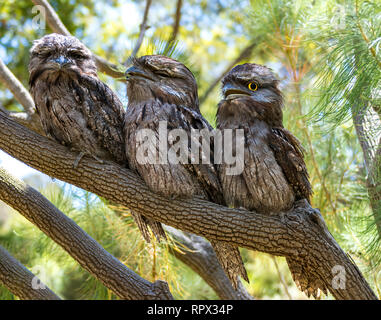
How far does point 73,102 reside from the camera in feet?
9.64

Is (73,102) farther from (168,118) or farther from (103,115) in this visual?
(168,118)

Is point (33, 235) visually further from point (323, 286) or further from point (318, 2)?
point (318, 2)

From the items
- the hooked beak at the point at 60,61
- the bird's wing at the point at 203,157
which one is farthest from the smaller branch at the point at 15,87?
the bird's wing at the point at 203,157

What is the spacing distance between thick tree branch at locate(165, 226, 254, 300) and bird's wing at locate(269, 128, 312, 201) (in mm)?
1618

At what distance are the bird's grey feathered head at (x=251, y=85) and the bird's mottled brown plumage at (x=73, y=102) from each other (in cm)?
83

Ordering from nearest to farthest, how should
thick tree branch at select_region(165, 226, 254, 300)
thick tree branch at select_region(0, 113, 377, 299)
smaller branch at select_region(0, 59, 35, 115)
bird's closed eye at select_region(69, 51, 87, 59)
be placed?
thick tree branch at select_region(0, 113, 377, 299) < bird's closed eye at select_region(69, 51, 87, 59) < smaller branch at select_region(0, 59, 35, 115) < thick tree branch at select_region(165, 226, 254, 300)

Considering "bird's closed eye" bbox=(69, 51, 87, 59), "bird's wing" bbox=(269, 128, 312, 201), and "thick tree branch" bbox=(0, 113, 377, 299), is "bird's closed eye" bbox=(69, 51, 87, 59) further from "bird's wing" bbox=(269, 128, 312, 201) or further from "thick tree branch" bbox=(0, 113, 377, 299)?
"bird's wing" bbox=(269, 128, 312, 201)

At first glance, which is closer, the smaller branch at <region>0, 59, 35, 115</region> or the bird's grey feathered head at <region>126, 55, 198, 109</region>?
the bird's grey feathered head at <region>126, 55, 198, 109</region>

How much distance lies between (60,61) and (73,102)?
0.29 metres

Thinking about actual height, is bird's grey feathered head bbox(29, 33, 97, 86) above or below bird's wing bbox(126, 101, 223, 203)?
above

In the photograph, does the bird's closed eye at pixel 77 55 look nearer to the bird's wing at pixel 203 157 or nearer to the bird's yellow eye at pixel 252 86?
the bird's wing at pixel 203 157

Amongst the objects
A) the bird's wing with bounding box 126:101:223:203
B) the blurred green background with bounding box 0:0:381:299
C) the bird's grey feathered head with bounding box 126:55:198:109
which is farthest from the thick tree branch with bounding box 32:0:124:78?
the bird's wing with bounding box 126:101:223:203

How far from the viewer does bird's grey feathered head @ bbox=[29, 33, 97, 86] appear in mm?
2945

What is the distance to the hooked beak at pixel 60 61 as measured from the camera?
2.90 meters
